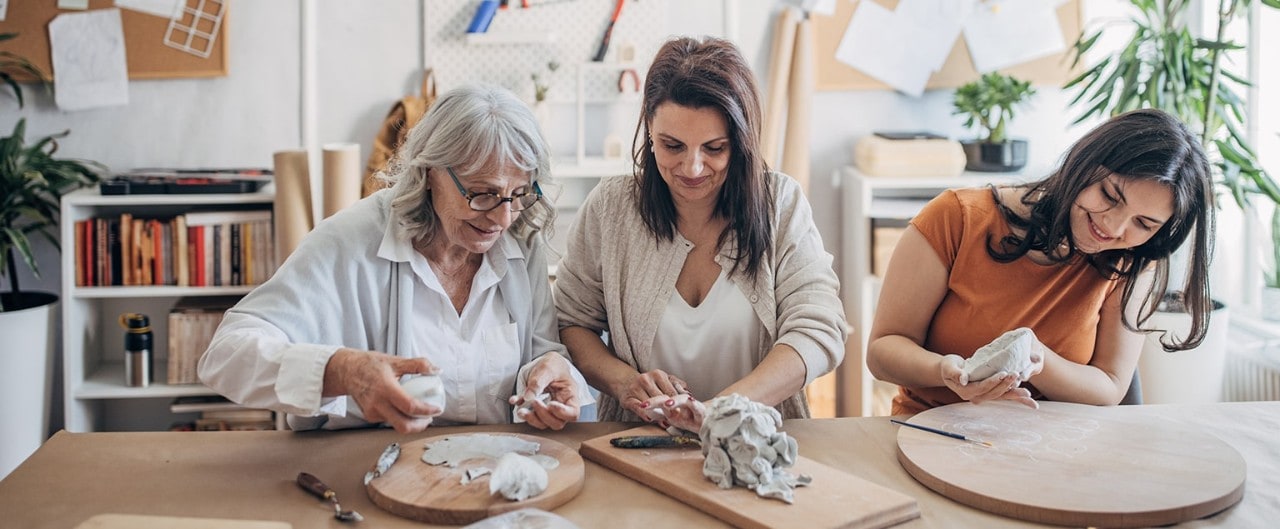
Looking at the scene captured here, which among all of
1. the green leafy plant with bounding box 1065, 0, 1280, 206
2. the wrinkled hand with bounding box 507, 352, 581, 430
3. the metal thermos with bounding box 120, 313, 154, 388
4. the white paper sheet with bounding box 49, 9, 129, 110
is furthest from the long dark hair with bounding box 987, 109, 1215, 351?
the white paper sheet with bounding box 49, 9, 129, 110

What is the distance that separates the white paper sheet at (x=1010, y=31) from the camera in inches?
146

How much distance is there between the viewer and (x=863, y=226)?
3.56 metres

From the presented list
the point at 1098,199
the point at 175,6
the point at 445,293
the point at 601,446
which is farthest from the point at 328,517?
the point at 175,6

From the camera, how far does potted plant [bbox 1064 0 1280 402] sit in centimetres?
305

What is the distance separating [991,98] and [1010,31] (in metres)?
0.38

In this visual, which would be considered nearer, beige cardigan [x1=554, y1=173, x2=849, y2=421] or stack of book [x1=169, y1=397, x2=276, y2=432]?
beige cardigan [x1=554, y1=173, x2=849, y2=421]

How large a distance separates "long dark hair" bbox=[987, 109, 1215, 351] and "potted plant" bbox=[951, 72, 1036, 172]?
1529mm

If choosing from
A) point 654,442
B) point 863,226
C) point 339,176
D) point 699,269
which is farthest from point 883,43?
point 654,442

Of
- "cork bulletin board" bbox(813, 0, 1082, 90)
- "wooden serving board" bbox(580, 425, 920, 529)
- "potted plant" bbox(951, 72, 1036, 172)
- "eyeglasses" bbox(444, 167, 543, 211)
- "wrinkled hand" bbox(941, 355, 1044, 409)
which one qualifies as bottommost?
"wooden serving board" bbox(580, 425, 920, 529)

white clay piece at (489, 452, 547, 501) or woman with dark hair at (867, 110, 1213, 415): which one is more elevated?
woman with dark hair at (867, 110, 1213, 415)

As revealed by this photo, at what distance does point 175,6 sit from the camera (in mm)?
3564

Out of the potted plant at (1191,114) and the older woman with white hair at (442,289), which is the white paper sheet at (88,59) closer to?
the older woman with white hair at (442,289)

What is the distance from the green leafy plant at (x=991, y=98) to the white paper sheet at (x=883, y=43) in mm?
185

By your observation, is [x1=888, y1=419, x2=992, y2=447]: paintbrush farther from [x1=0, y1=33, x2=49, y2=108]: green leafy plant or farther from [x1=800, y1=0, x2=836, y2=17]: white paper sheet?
[x1=0, y1=33, x2=49, y2=108]: green leafy plant
